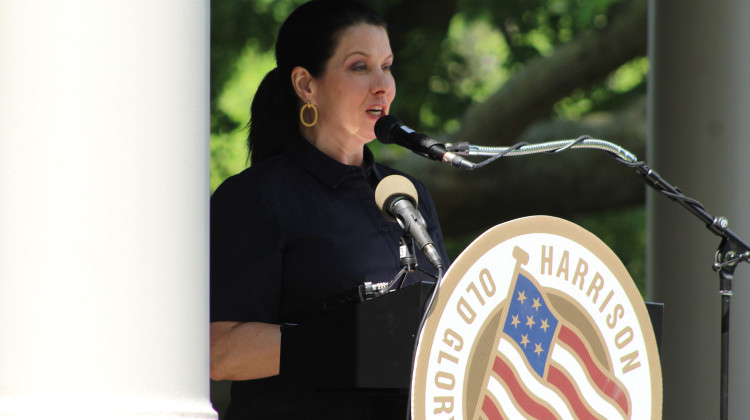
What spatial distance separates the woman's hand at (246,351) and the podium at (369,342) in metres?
0.38

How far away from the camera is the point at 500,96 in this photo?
821cm

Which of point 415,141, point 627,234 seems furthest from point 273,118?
point 627,234

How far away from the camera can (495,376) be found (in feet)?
6.82

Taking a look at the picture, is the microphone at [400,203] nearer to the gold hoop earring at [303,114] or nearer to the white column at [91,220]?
the white column at [91,220]

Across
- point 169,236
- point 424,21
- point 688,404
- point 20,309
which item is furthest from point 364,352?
point 424,21

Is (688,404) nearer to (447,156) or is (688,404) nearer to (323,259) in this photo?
(323,259)

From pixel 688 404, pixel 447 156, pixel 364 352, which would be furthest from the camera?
pixel 688 404

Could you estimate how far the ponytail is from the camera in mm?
3277

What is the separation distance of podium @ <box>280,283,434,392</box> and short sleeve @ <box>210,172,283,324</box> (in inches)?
21.0

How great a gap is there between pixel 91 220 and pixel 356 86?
1.31 metres

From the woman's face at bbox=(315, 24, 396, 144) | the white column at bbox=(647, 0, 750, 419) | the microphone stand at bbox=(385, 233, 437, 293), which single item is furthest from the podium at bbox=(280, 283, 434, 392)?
the white column at bbox=(647, 0, 750, 419)

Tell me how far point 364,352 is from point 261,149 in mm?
1319

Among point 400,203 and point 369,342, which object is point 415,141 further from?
point 369,342

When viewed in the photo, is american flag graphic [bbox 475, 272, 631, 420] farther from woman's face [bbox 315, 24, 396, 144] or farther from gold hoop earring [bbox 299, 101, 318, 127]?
gold hoop earring [bbox 299, 101, 318, 127]
